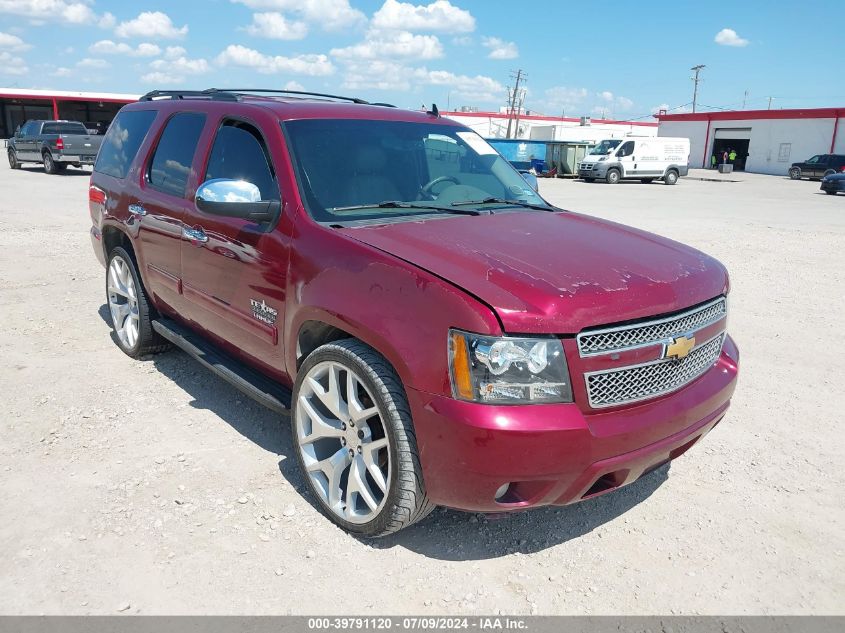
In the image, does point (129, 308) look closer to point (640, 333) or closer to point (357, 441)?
point (357, 441)

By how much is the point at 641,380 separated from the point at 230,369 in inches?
91.8

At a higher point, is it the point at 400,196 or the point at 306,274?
the point at 400,196

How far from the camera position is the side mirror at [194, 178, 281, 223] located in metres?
3.27

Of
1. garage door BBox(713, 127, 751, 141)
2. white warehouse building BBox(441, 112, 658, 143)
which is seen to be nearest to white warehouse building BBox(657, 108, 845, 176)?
garage door BBox(713, 127, 751, 141)

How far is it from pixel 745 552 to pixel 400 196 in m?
2.44

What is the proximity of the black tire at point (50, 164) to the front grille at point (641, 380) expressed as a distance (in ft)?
84.3

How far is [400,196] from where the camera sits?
3660mm

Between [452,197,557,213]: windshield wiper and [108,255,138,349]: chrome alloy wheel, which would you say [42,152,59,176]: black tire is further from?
[452,197,557,213]: windshield wiper

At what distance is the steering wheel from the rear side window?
239cm

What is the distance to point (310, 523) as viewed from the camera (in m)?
3.18

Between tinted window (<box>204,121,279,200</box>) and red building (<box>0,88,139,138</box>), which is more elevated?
red building (<box>0,88,139,138</box>)

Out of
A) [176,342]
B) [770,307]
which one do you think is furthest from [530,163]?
[176,342]

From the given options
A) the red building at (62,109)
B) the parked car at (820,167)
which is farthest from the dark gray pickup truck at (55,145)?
the parked car at (820,167)
